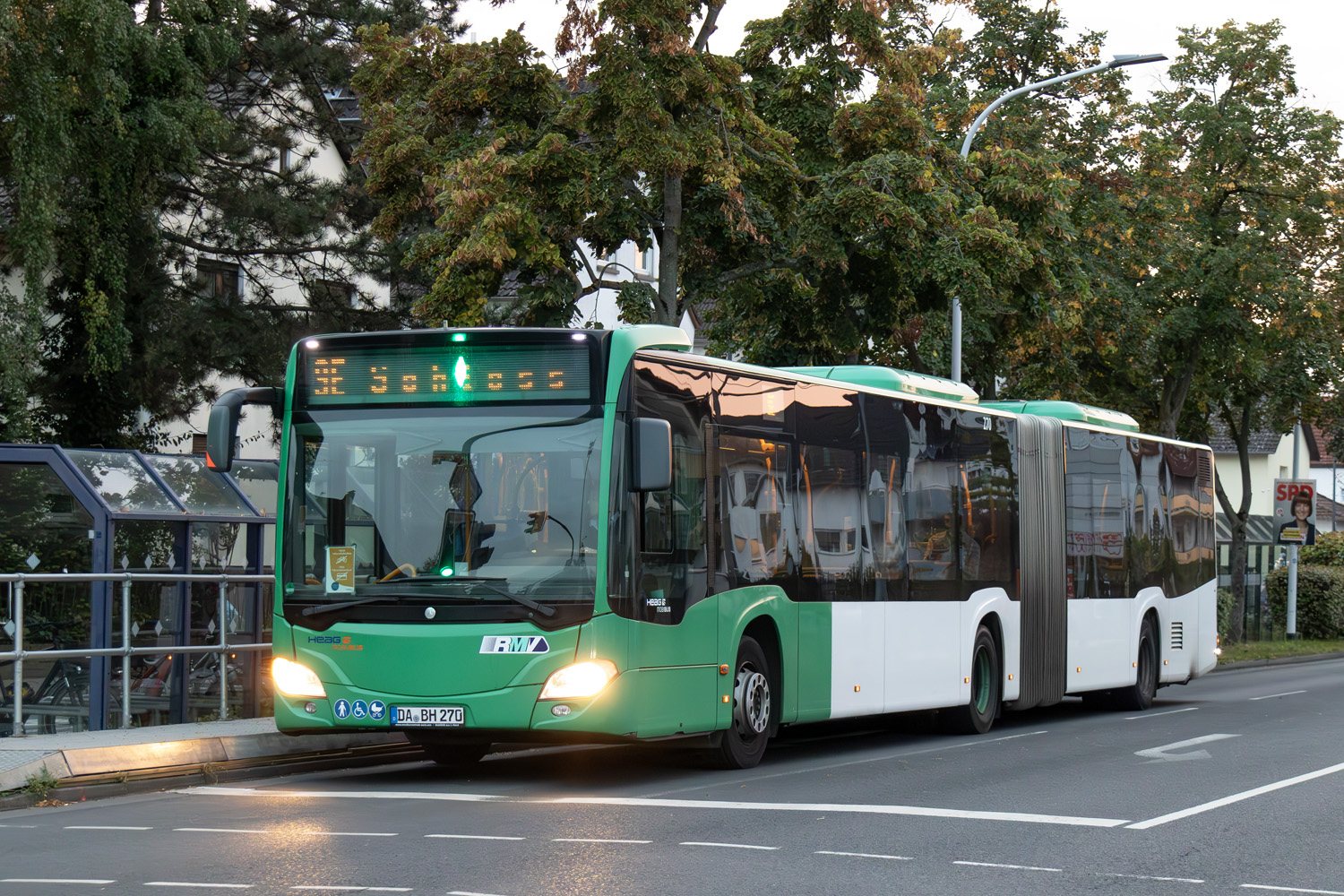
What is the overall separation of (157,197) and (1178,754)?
14.8 meters

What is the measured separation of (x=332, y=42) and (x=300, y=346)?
14.4 meters

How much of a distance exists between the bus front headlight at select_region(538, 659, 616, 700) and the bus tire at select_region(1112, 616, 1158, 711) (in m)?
10.9

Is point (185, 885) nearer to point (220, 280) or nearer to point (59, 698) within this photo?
point (59, 698)

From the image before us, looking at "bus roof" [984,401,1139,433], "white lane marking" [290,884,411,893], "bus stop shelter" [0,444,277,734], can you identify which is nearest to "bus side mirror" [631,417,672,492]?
"white lane marking" [290,884,411,893]

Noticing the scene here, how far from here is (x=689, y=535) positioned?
470 inches

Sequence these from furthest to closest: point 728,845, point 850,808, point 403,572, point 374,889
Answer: point 403,572
point 850,808
point 728,845
point 374,889

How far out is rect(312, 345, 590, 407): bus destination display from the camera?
1147 cm

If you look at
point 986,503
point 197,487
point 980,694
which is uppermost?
point 197,487

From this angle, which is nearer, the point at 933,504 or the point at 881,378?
the point at 881,378

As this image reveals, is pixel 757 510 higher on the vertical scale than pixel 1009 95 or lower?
lower

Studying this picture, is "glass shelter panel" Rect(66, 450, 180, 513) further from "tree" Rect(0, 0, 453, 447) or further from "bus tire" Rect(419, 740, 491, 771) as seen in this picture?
"tree" Rect(0, 0, 453, 447)

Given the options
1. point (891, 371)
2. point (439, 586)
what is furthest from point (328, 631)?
point (891, 371)

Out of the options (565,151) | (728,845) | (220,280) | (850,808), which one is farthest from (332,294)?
(728,845)

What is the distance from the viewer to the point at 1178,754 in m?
14.1
